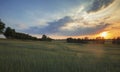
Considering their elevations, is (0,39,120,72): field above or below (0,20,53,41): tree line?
below

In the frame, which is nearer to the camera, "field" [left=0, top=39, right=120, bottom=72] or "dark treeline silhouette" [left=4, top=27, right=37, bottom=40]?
"field" [left=0, top=39, right=120, bottom=72]

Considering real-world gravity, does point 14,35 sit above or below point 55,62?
above

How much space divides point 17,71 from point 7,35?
75.5 metres

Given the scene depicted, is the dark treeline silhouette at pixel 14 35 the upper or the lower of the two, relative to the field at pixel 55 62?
upper

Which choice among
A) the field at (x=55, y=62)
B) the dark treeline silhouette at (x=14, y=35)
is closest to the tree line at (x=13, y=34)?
the dark treeline silhouette at (x=14, y=35)

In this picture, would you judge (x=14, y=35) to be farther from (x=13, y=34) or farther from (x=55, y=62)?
(x=55, y=62)

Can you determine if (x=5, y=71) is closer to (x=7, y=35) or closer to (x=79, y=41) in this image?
(x=79, y=41)

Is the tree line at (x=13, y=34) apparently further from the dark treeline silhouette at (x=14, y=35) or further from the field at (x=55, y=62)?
the field at (x=55, y=62)

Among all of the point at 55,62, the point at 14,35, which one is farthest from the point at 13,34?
the point at 55,62

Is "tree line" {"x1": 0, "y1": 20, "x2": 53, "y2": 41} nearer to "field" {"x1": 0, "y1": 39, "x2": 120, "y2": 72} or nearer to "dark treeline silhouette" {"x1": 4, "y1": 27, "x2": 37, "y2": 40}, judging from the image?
"dark treeline silhouette" {"x1": 4, "y1": 27, "x2": 37, "y2": 40}

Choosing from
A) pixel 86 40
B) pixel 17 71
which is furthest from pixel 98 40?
pixel 17 71

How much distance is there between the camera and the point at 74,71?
9.24 meters

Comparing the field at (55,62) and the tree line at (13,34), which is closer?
the field at (55,62)

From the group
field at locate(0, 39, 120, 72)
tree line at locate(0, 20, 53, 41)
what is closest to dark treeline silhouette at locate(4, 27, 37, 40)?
tree line at locate(0, 20, 53, 41)
